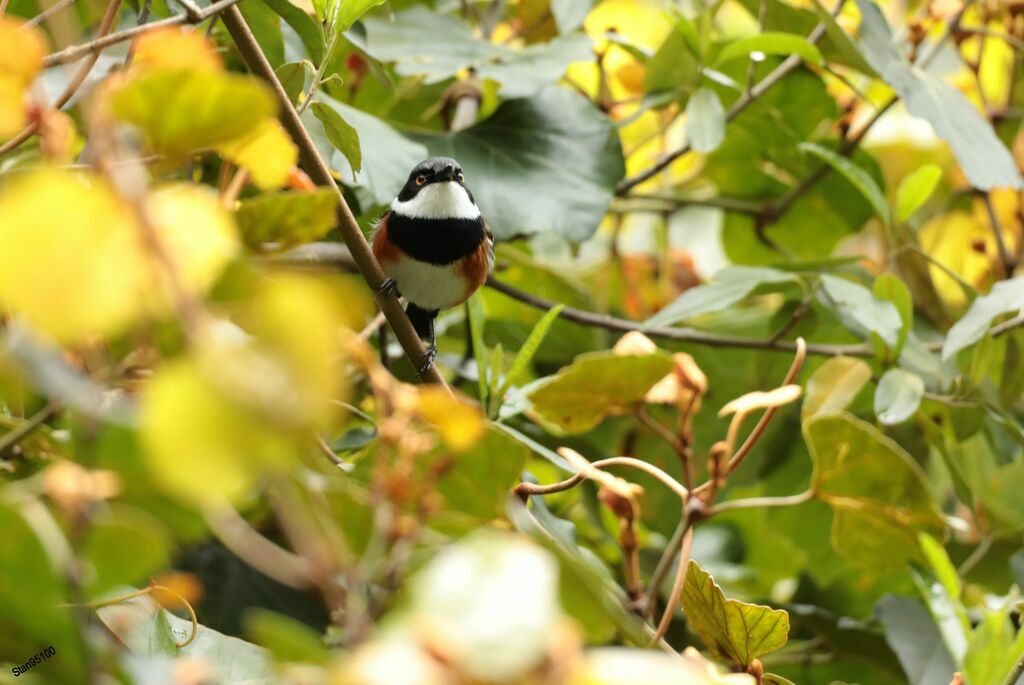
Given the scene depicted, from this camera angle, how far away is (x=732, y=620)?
0.84 m

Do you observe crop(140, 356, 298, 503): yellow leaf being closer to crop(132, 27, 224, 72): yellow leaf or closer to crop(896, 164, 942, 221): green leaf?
crop(132, 27, 224, 72): yellow leaf

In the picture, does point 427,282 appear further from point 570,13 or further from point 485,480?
point 485,480

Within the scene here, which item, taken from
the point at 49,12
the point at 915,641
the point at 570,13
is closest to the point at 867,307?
the point at 915,641

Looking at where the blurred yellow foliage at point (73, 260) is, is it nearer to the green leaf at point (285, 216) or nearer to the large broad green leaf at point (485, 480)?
the green leaf at point (285, 216)

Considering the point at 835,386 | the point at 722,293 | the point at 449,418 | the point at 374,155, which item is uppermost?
the point at 449,418

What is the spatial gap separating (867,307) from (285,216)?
3.63 feet

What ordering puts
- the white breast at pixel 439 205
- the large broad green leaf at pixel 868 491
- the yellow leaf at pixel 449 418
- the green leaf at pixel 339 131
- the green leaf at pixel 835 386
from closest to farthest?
1. the yellow leaf at pixel 449 418
2. the large broad green leaf at pixel 868 491
3. the green leaf at pixel 339 131
4. the green leaf at pixel 835 386
5. the white breast at pixel 439 205

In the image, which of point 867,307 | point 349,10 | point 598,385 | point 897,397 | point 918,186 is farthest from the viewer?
point 918,186

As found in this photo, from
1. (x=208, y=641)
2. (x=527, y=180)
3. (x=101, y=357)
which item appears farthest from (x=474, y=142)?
(x=101, y=357)

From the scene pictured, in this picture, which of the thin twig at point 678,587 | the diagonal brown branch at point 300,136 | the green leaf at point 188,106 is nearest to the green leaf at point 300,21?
the diagonal brown branch at point 300,136

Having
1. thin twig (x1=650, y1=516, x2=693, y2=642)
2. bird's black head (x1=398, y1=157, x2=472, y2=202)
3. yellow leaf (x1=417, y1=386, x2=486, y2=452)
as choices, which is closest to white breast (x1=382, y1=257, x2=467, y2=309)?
bird's black head (x1=398, y1=157, x2=472, y2=202)

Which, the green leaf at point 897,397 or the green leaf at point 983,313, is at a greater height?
the green leaf at point 983,313

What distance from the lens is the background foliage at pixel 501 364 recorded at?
40 cm

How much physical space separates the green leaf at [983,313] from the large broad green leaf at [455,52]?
673 mm
